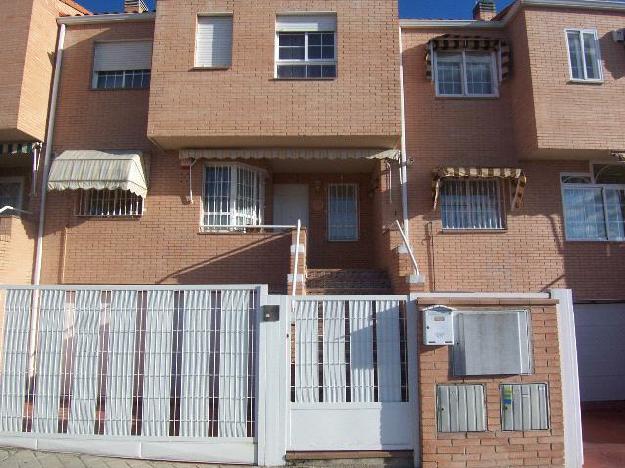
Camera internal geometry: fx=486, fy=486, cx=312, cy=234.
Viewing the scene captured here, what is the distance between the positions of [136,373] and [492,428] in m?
4.51

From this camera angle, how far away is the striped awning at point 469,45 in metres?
11.2

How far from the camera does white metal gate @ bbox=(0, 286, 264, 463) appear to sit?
6051mm

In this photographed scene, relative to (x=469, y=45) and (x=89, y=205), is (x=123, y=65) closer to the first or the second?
(x=89, y=205)

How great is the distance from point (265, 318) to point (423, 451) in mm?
2493

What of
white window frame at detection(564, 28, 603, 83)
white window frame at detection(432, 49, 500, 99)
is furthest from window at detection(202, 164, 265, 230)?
white window frame at detection(564, 28, 603, 83)

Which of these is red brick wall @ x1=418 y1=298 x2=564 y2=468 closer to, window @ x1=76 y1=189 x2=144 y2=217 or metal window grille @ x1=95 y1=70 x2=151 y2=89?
window @ x1=76 y1=189 x2=144 y2=217

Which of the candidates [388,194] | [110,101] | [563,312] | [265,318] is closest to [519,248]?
[388,194]

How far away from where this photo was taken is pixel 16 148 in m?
10.8

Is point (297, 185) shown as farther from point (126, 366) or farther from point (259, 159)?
point (126, 366)

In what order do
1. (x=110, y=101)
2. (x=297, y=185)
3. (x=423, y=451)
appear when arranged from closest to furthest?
(x=423, y=451), (x=110, y=101), (x=297, y=185)

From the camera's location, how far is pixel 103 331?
21.0 feet

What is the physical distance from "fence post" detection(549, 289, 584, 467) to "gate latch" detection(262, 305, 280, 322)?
356 centimetres

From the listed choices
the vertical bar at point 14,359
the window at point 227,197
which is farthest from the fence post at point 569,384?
the vertical bar at point 14,359

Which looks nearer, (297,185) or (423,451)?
(423,451)
